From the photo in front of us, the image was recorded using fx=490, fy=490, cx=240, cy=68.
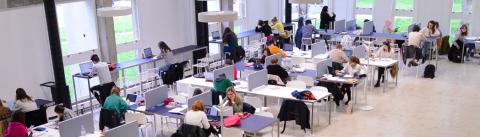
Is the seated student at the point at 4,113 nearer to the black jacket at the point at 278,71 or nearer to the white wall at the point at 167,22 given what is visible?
the black jacket at the point at 278,71

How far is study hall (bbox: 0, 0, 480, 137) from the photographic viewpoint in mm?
7453

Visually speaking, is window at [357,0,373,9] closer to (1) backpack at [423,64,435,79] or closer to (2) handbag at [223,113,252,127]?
(1) backpack at [423,64,435,79]

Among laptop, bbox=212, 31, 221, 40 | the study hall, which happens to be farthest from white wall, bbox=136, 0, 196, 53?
laptop, bbox=212, 31, 221, 40

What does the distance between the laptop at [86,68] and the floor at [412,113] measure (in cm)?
227

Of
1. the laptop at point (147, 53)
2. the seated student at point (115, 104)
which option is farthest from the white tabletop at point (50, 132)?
the laptop at point (147, 53)

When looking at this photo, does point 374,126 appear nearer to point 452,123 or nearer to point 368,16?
point 452,123

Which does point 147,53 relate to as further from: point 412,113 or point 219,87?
point 412,113

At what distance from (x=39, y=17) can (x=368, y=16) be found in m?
11.5

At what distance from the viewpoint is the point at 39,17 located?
9.27m

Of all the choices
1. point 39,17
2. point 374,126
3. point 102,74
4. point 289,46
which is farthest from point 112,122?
point 289,46

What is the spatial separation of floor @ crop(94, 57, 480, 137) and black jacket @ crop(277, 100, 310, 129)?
→ 315 mm

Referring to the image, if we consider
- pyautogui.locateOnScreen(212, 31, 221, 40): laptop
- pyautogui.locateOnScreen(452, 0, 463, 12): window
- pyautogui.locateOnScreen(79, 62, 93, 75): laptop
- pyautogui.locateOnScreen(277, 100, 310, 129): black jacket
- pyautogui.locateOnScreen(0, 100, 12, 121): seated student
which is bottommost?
pyautogui.locateOnScreen(277, 100, 310, 129): black jacket

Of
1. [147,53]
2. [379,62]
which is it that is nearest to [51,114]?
[147,53]

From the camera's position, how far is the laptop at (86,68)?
991 centimetres
